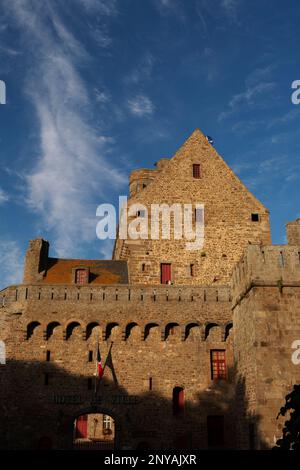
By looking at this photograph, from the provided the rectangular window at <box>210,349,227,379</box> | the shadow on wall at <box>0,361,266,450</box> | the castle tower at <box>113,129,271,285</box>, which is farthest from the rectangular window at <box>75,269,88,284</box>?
the rectangular window at <box>210,349,227,379</box>

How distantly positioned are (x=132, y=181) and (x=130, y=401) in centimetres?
2064

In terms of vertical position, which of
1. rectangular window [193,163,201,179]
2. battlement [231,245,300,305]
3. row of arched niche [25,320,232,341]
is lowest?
row of arched niche [25,320,232,341]

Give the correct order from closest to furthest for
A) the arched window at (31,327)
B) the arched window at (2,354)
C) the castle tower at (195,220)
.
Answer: the arched window at (2,354)
the arched window at (31,327)
the castle tower at (195,220)

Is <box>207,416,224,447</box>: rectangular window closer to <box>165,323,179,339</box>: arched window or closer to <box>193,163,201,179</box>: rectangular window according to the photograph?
<box>165,323,179,339</box>: arched window

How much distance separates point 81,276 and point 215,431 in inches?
398

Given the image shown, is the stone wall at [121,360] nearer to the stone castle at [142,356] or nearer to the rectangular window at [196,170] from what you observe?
the stone castle at [142,356]

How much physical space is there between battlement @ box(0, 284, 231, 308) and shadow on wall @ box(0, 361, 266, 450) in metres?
3.03

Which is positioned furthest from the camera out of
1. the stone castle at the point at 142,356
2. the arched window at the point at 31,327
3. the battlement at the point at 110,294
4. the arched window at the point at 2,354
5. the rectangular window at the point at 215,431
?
the battlement at the point at 110,294

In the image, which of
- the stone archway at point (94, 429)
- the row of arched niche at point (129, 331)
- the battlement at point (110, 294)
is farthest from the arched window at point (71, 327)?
the stone archway at point (94, 429)

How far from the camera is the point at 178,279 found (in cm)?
2700

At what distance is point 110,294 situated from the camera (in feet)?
76.9

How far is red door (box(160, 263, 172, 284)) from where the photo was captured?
26922 mm

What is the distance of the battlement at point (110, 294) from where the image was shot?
A: 23297mm

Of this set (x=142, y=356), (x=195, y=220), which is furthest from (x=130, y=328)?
(x=195, y=220)
